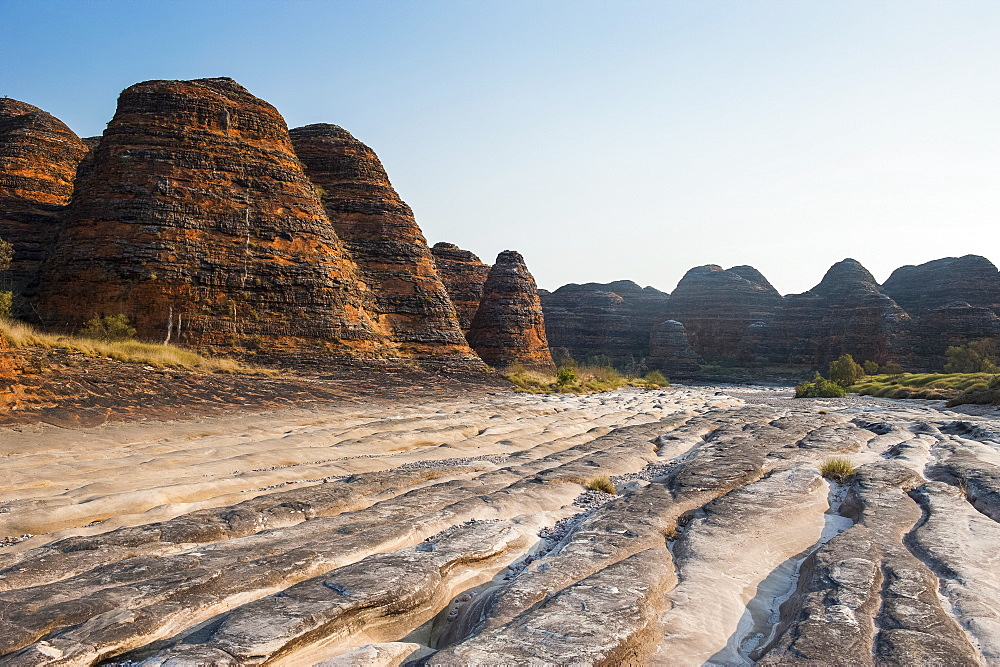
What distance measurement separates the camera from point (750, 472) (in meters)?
8.41

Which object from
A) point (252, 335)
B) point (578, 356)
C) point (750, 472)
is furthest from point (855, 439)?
point (578, 356)

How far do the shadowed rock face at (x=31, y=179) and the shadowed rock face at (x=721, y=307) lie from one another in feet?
251

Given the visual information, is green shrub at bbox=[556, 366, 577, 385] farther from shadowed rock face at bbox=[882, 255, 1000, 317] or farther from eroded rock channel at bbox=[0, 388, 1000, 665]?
shadowed rock face at bbox=[882, 255, 1000, 317]

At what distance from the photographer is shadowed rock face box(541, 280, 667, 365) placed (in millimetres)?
90688

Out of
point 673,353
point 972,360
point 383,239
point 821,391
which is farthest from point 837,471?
point 673,353

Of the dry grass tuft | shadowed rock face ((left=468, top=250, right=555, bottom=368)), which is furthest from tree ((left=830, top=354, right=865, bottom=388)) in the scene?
the dry grass tuft

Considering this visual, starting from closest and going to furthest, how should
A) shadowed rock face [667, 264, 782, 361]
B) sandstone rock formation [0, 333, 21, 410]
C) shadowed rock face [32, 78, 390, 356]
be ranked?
sandstone rock formation [0, 333, 21, 410] < shadowed rock face [32, 78, 390, 356] < shadowed rock face [667, 264, 782, 361]

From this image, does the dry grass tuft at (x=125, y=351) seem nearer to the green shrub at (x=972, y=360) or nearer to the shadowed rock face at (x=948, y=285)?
the green shrub at (x=972, y=360)

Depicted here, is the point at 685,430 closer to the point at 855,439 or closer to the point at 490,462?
→ the point at 855,439

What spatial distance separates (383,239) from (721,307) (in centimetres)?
7212

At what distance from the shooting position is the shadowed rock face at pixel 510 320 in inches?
1766

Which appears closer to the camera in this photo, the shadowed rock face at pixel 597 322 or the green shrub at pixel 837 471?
the green shrub at pixel 837 471

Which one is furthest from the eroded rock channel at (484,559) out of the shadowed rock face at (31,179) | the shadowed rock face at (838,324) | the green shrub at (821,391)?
the shadowed rock face at (838,324)

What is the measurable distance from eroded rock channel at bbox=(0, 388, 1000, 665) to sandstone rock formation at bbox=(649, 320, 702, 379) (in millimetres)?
70821
